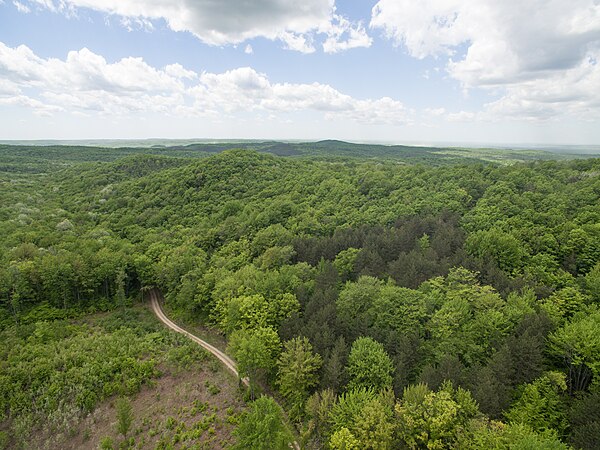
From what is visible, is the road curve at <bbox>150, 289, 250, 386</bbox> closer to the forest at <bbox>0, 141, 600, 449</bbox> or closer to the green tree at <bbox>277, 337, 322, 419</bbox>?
the forest at <bbox>0, 141, 600, 449</bbox>

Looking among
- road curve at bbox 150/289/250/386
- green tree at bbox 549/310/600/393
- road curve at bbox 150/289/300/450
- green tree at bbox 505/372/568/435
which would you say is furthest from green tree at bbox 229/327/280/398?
green tree at bbox 549/310/600/393

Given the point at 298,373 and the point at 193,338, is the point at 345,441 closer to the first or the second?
the point at 298,373

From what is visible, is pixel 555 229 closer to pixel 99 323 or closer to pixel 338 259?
pixel 338 259

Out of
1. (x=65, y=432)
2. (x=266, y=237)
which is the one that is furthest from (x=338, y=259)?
(x=65, y=432)

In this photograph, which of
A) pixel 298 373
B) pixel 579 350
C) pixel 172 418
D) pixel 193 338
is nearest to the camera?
pixel 579 350

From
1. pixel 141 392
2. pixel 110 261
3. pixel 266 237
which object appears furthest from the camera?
pixel 266 237

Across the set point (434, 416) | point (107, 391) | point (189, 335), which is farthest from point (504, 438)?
point (189, 335)

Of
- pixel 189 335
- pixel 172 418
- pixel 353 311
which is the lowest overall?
pixel 189 335
